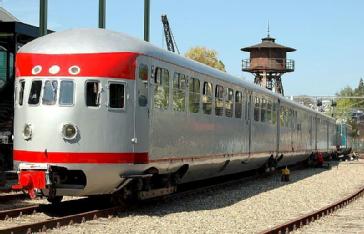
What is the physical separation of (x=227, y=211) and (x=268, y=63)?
54684 mm

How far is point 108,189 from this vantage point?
35.8 ft

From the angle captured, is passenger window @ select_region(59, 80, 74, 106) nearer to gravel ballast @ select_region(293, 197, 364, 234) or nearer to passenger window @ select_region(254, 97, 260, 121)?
gravel ballast @ select_region(293, 197, 364, 234)

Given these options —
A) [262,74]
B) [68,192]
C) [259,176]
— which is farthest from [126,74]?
[262,74]

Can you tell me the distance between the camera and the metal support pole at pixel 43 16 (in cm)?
2042

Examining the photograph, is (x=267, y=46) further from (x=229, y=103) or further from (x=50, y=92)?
(x=50, y=92)

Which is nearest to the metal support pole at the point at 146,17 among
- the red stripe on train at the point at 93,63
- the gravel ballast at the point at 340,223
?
the gravel ballast at the point at 340,223

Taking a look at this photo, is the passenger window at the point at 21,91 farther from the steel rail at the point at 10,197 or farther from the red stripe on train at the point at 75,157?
the steel rail at the point at 10,197

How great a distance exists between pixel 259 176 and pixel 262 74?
146 feet

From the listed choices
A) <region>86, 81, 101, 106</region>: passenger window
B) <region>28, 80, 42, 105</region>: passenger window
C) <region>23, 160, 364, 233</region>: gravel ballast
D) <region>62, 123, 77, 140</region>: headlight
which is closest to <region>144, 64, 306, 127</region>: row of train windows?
<region>86, 81, 101, 106</region>: passenger window

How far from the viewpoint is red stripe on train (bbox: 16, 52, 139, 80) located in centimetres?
1067

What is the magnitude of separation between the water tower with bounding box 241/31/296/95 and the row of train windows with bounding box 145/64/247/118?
49588mm

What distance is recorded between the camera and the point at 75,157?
34.1 feet

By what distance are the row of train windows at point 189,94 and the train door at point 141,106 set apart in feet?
0.17

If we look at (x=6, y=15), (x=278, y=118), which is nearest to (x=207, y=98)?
(x=278, y=118)
